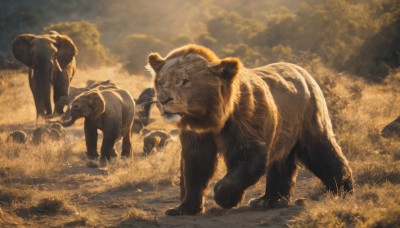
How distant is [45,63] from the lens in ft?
57.7

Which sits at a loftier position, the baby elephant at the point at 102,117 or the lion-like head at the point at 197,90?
the lion-like head at the point at 197,90

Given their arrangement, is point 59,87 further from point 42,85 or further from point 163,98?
point 163,98

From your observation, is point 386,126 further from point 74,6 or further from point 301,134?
point 74,6

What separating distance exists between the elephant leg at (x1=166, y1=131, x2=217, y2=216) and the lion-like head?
0.39 m

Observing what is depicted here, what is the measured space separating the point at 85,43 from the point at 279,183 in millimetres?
28636

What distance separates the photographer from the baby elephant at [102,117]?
12445 millimetres

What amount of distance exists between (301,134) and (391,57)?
17.8m

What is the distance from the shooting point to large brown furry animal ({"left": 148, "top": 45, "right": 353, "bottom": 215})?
6785 mm

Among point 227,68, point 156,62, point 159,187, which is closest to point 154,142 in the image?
point 159,187

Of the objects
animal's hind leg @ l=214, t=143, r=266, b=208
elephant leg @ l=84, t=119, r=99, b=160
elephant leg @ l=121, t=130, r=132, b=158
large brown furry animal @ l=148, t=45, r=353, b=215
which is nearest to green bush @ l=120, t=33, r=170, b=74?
elephant leg @ l=121, t=130, r=132, b=158

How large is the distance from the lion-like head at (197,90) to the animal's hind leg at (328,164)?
1.83m

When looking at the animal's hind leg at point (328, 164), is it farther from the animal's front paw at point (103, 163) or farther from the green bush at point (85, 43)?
the green bush at point (85, 43)

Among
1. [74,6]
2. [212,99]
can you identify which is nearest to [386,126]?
[212,99]

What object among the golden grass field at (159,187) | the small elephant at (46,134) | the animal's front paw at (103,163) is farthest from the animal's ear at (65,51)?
the animal's front paw at (103,163)
